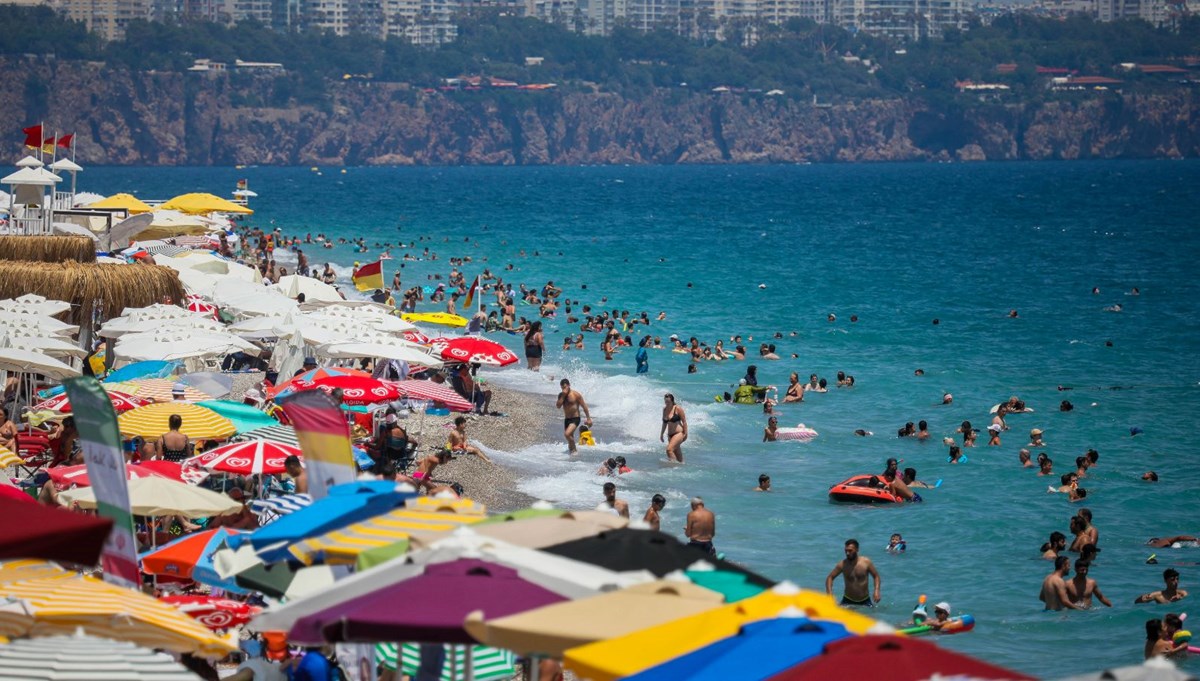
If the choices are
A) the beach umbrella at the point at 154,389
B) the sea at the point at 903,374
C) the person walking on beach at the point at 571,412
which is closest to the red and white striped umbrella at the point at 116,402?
the beach umbrella at the point at 154,389

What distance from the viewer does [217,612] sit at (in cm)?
1151

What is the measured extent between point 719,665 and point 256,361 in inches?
879

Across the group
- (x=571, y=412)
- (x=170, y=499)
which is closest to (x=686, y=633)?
(x=170, y=499)

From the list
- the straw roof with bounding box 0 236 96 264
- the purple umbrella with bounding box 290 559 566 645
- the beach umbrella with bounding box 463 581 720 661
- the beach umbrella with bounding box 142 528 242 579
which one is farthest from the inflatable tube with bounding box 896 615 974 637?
the straw roof with bounding box 0 236 96 264

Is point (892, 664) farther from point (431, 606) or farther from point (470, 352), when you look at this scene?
point (470, 352)

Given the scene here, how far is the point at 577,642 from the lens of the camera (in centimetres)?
711

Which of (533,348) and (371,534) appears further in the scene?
(533,348)

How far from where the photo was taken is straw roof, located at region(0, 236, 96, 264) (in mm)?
25062

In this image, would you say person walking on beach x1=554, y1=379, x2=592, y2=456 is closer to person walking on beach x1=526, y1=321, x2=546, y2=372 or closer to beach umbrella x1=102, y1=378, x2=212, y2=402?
beach umbrella x1=102, y1=378, x2=212, y2=402

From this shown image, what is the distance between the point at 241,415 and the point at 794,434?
11.8 meters

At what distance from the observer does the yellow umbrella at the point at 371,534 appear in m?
8.88

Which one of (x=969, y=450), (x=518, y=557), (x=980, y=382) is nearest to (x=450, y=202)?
(x=980, y=382)

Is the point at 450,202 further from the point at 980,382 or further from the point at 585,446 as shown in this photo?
the point at 585,446

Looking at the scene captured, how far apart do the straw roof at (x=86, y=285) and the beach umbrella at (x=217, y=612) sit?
13942mm
